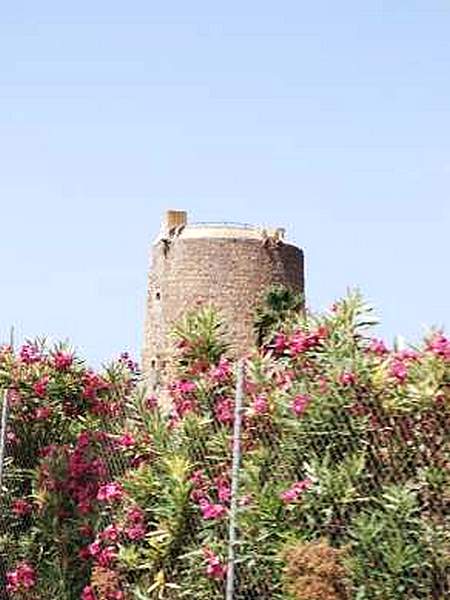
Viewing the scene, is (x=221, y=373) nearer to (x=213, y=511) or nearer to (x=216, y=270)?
(x=213, y=511)

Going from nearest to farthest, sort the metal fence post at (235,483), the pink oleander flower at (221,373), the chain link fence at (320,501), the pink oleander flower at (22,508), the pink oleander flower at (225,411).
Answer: the chain link fence at (320,501), the metal fence post at (235,483), the pink oleander flower at (225,411), the pink oleander flower at (221,373), the pink oleander flower at (22,508)

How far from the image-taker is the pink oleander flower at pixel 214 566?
7.78m

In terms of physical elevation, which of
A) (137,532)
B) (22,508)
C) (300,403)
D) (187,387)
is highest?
(187,387)

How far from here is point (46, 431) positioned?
1054cm

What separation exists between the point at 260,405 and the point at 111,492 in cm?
167

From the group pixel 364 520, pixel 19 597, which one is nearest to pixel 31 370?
pixel 19 597

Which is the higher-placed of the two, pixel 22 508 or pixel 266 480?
pixel 22 508

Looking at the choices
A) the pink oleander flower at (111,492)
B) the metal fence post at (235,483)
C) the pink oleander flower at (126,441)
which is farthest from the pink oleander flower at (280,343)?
the pink oleander flower at (111,492)

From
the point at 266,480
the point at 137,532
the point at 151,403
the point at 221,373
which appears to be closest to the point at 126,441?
the point at 151,403

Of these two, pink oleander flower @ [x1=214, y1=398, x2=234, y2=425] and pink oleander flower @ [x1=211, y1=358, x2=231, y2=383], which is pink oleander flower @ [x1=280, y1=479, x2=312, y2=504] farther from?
pink oleander flower @ [x1=211, y1=358, x2=231, y2=383]

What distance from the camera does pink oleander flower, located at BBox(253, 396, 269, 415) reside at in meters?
7.81

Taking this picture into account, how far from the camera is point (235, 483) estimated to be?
7727 mm

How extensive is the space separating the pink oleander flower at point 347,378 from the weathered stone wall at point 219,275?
37866mm

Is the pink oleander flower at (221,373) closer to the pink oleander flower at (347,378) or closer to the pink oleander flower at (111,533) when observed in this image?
the pink oleander flower at (347,378)
